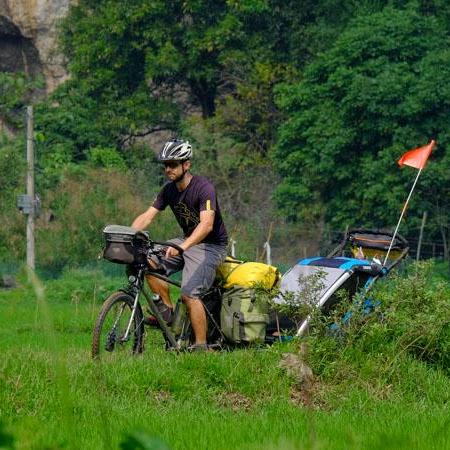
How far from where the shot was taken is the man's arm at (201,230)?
34.0ft

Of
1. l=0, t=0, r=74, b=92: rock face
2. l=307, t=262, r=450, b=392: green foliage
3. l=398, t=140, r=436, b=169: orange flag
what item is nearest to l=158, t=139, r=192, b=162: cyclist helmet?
l=307, t=262, r=450, b=392: green foliage

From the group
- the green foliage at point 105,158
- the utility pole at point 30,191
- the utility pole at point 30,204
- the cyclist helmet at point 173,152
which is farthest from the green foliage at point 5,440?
the green foliage at point 105,158

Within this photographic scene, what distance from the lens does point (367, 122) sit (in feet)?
122

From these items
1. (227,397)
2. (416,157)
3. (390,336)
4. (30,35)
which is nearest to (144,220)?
(390,336)

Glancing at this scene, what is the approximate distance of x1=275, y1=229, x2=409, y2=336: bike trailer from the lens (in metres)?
10.4

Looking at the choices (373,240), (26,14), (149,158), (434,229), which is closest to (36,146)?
(149,158)

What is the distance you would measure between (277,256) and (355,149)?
361 cm

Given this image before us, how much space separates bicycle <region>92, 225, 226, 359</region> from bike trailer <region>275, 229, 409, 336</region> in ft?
2.70

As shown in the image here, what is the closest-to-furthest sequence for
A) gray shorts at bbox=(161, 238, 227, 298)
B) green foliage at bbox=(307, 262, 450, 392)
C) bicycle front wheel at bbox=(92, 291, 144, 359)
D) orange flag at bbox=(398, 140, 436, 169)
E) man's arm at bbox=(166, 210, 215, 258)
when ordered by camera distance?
green foliage at bbox=(307, 262, 450, 392) → bicycle front wheel at bbox=(92, 291, 144, 359) → man's arm at bbox=(166, 210, 215, 258) → gray shorts at bbox=(161, 238, 227, 298) → orange flag at bbox=(398, 140, 436, 169)

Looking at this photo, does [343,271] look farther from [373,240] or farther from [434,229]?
[434,229]

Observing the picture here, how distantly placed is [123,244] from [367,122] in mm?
27332

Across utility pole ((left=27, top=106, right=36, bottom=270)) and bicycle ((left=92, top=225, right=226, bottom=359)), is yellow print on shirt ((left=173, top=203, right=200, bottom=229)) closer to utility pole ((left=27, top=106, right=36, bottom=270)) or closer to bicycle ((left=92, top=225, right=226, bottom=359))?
bicycle ((left=92, top=225, right=226, bottom=359))

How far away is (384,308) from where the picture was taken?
1043 centimetres

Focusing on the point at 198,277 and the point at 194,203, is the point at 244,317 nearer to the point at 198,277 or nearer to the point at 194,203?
the point at 198,277
